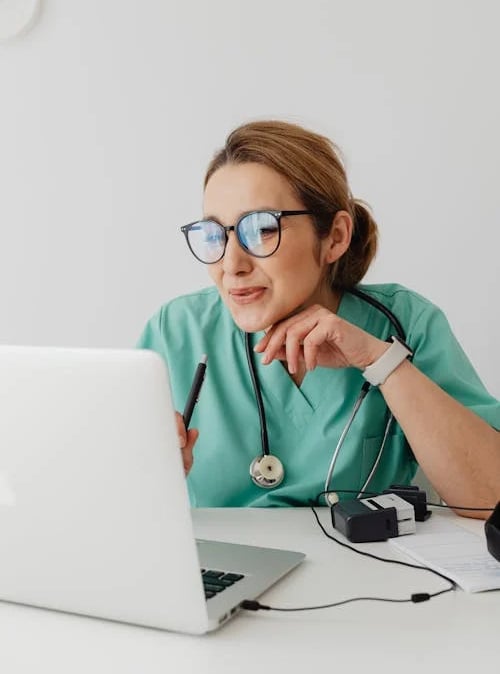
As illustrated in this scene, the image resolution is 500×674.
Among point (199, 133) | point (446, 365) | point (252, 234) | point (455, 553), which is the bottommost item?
point (455, 553)

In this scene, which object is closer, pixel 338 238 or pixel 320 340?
pixel 320 340

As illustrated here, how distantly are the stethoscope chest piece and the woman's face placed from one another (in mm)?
220

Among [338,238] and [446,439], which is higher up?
[338,238]

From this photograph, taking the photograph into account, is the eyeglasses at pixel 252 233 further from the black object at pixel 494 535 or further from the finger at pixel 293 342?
the black object at pixel 494 535

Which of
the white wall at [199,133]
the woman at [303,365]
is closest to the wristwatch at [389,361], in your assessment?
the woman at [303,365]

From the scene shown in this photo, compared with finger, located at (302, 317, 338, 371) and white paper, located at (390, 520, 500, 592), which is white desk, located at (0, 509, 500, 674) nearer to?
white paper, located at (390, 520, 500, 592)

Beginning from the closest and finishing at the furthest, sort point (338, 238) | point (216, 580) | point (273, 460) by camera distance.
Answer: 1. point (216, 580)
2. point (273, 460)
3. point (338, 238)

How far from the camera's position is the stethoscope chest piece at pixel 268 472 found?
1408 mm

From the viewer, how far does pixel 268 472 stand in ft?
4.62

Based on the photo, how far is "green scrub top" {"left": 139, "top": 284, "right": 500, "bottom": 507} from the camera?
1424 mm

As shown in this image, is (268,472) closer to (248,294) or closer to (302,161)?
(248,294)

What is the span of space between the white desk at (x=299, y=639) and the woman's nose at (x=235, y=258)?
59 centimetres

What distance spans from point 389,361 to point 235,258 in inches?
11.8

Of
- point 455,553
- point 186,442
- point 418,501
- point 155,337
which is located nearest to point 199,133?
point 155,337
